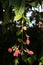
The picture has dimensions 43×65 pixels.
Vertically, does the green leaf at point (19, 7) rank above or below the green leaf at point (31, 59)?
above

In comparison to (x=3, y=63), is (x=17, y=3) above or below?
above

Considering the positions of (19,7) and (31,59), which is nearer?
(19,7)

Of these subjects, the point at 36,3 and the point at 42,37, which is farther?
the point at 42,37

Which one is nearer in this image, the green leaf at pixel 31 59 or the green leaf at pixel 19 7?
the green leaf at pixel 19 7

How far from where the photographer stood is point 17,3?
1.73 m

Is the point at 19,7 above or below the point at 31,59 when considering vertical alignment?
above

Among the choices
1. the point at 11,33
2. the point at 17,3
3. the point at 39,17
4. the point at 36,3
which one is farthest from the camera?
the point at 11,33

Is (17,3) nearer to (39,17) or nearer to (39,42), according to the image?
(39,17)

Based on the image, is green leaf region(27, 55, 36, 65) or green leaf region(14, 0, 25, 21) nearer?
green leaf region(14, 0, 25, 21)

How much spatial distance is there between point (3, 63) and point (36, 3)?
123 centimetres

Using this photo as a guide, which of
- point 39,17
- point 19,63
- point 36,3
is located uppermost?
point 36,3

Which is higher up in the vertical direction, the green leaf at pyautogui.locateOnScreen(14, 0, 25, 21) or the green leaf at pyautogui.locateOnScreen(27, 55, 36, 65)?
the green leaf at pyautogui.locateOnScreen(14, 0, 25, 21)

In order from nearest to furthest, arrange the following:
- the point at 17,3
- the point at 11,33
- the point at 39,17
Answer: the point at 17,3 → the point at 39,17 → the point at 11,33

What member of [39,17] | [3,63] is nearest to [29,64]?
[3,63]
